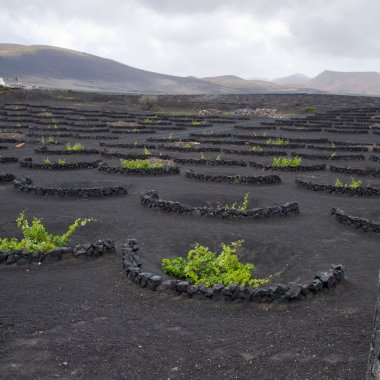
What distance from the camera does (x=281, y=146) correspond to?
34531 millimetres

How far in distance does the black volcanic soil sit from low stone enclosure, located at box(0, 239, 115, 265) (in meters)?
0.26

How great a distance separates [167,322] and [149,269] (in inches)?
105

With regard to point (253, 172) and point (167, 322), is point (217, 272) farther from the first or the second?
point (253, 172)

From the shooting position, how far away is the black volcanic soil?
754 centimetres

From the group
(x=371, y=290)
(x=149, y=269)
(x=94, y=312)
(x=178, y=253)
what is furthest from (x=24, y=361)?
(x=371, y=290)

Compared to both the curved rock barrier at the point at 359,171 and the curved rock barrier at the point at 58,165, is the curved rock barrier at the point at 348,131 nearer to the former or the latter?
the curved rock barrier at the point at 359,171

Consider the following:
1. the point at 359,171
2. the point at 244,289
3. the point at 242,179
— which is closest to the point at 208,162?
the point at 242,179

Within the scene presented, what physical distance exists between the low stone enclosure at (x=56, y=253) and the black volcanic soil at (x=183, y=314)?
26 cm

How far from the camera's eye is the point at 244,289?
9.89m

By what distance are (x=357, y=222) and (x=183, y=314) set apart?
851cm

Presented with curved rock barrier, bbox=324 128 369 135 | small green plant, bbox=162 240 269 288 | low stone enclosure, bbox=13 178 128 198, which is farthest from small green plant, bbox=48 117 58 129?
small green plant, bbox=162 240 269 288

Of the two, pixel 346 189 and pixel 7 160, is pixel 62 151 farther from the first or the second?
pixel 346 189


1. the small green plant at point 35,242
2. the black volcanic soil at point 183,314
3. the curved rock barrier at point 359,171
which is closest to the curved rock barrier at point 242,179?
the curved rock barrier at point 359,171

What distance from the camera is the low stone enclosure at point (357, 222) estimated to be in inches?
587
